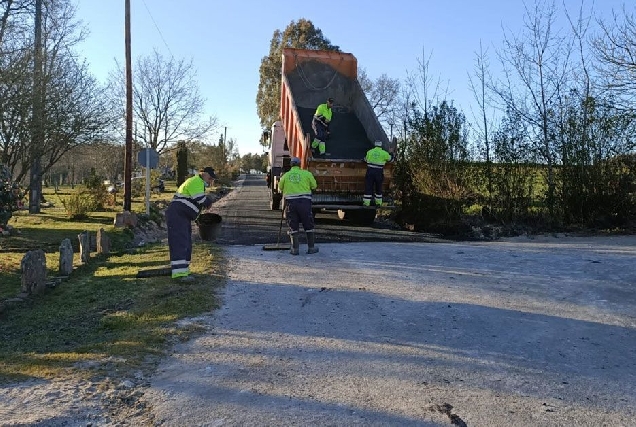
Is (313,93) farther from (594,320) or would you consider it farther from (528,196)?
(594,320)

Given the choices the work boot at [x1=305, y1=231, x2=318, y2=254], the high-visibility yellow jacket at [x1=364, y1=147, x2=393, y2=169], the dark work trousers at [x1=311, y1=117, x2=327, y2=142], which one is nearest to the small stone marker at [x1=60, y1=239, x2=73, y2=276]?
the work boot at [x1=305, y1=231, x2=318, y2=254]

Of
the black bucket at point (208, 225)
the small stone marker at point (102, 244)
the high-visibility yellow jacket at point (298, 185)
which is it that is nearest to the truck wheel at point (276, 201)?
the black bucket at point (208, 225)

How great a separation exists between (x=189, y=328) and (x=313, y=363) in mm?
1453

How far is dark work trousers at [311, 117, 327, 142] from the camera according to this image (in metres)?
12.9

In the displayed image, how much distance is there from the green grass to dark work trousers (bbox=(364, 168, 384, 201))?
13.7ft

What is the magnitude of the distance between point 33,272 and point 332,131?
8.16 meters

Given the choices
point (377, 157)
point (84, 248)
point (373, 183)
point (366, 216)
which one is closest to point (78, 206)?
point (84, 248)

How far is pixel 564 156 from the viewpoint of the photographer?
12703 mm

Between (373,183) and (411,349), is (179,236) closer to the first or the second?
(411,349)

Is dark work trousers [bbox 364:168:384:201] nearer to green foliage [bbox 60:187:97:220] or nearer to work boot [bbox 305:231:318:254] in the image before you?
work boot [bbox 305:231:318:254]

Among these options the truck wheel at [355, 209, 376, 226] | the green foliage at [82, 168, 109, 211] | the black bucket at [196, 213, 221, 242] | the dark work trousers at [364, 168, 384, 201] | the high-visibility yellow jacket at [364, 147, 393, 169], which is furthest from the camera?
the green foliage at [82, 168, 109, 211]

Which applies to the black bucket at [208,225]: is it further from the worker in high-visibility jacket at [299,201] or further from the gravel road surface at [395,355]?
the gravel road surface at [395,355]

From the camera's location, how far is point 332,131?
13906 millimetres

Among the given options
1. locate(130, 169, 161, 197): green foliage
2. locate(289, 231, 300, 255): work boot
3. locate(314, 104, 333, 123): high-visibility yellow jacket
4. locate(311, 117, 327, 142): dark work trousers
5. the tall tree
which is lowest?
locate(289, 231, 300, 255): work boot
